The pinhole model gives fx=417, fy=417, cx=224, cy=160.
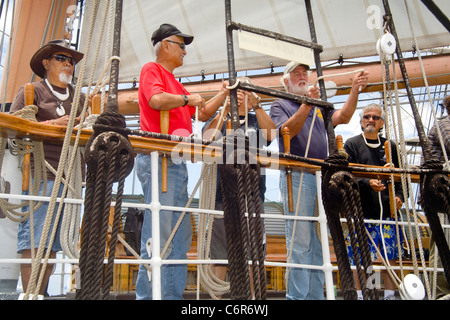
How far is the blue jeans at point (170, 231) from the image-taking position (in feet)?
6.46

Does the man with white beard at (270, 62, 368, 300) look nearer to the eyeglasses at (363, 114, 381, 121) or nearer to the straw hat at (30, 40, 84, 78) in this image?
the eyeglasses at (363, 114, 381, 121)

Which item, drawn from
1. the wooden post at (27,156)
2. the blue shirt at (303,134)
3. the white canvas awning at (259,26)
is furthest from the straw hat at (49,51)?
the white canvas awning at (259,26)

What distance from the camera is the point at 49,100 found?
2561 millimetres

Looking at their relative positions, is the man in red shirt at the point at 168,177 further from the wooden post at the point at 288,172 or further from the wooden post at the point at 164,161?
the wooden post at the point at 288,172

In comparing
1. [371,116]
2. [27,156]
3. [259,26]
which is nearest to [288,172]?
[27,156]

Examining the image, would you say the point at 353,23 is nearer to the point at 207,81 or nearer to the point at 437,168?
the point at 207,81

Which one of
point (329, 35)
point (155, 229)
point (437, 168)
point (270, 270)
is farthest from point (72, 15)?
point (437, 168)

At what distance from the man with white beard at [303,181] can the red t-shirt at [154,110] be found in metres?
0.63

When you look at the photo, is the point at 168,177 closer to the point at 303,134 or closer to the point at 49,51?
the point at 303,134

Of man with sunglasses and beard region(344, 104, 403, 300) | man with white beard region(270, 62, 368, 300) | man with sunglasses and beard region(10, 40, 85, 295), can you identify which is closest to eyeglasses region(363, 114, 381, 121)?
man with sunglasses and beard region(344, 104, 403, 300)

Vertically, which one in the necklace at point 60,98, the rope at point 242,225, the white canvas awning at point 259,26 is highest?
the white canvas awning at point 259,26

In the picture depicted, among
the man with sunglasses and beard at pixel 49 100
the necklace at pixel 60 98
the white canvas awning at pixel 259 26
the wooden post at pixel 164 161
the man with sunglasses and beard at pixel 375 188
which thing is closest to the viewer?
the wooden post at pixel 164 161

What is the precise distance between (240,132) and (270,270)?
13.1ft

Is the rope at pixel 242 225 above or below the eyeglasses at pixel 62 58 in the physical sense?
below
